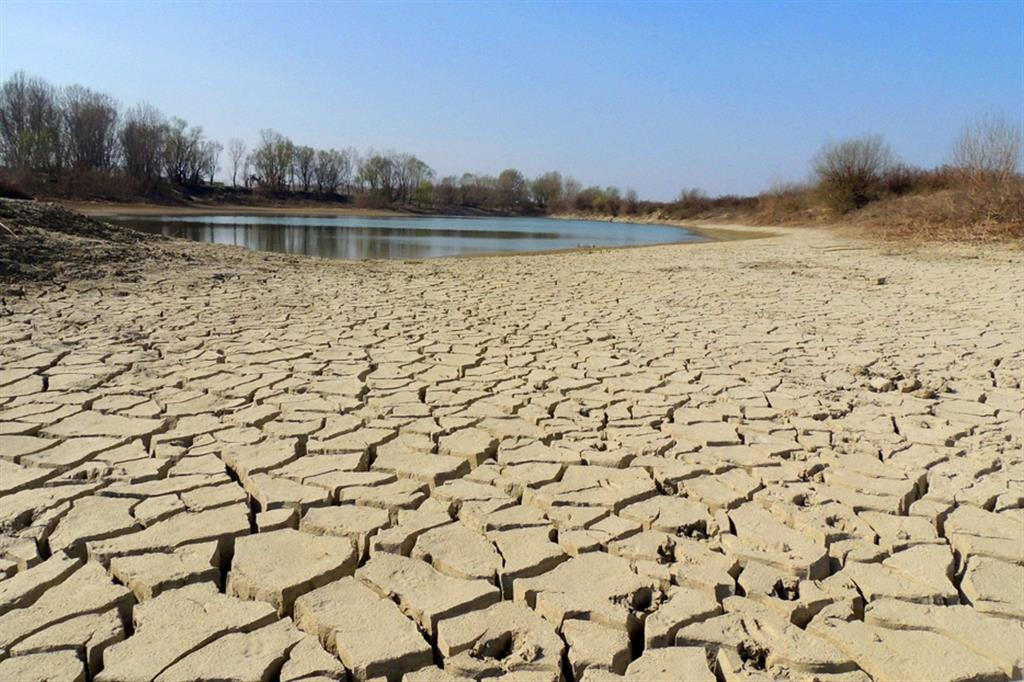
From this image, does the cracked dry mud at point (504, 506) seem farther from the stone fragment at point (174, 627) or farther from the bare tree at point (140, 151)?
the bare tree at point (140, 151)

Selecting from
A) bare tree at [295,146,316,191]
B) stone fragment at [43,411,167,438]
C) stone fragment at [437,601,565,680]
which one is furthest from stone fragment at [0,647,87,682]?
bare tree at [295,146,316,191]

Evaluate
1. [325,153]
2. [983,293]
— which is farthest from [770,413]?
[325,153]

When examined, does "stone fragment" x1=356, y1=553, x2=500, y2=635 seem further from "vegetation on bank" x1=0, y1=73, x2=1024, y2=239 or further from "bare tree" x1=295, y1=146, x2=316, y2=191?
"bare tree" x1=295, y1=146, x2=316, y2=191

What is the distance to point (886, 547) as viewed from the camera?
1.95m

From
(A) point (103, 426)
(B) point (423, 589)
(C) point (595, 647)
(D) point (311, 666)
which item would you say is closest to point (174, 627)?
(D) point (311, 666)

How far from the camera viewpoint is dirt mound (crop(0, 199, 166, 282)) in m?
6.75

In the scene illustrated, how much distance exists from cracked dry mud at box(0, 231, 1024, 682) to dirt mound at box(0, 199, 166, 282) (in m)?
2.45

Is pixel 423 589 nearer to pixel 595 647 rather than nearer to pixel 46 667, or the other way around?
pixel 595 647

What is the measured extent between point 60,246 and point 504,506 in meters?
7.88

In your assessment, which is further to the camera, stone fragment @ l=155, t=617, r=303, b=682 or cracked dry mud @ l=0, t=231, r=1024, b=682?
cracked dry mud @ l=0, t=231, r=1024, b=682

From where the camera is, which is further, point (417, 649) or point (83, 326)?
point (83, 326)

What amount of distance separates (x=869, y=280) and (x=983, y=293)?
1541 millimetres

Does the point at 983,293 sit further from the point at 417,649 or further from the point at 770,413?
the point at 417,649

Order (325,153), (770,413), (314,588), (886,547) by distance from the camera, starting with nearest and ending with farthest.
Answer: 1. (314,588)
2. (886,547)
3. (770,413)
4. (325,153)
